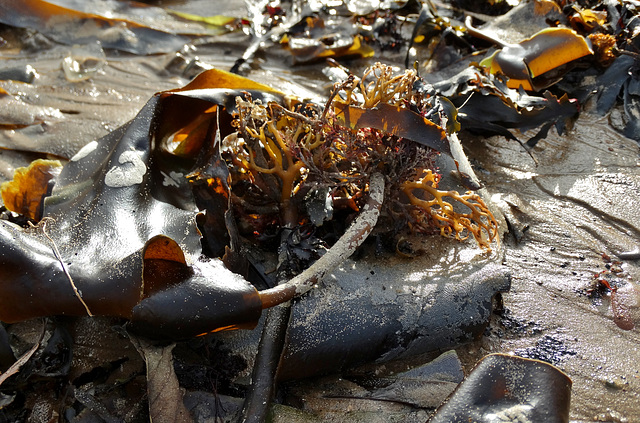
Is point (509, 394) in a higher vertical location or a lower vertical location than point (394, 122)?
lower

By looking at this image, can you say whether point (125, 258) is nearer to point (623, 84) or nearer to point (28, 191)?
point (28, 191)

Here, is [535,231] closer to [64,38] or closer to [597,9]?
[597,9]

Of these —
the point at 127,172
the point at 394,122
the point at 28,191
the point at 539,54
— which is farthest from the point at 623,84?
the point at 28,191

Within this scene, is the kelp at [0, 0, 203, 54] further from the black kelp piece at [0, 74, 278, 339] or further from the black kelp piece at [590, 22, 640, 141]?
the black kelp piece at [590, 22, 640, 141]

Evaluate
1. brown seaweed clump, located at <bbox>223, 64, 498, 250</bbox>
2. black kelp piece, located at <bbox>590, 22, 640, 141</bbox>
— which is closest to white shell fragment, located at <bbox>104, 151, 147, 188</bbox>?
brown seaweed clump, located at <bbox>223, 64, 498, 250</bbox>

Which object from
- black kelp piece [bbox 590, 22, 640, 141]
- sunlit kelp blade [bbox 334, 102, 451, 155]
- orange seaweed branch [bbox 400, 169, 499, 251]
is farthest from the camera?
black kelp piece [bbox 590, 22, 640, 141]
